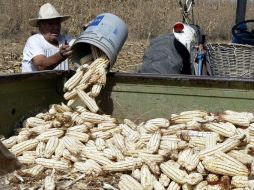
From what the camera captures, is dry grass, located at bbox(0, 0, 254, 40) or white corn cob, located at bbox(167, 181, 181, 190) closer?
white corn cob, located at bbox(167, 181, 181, 190)

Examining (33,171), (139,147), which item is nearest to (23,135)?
(33,171)

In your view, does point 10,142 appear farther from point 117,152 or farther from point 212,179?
point 212,179

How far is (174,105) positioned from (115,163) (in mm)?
1320

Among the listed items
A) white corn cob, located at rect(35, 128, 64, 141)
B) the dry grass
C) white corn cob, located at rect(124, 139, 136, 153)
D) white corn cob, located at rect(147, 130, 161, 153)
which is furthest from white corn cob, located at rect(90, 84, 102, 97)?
the dry grass

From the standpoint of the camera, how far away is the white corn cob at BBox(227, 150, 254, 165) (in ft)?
13.5

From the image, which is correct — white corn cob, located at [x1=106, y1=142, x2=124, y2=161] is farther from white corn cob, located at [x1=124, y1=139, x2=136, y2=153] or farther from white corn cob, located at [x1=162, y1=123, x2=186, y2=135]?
white corn cob, located at [x1=162, y1=123, x2=186, y2=135]

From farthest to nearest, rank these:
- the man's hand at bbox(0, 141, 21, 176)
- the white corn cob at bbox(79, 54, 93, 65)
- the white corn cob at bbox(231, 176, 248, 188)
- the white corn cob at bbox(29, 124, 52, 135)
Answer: the white corn cob at bbox(79, 54, 93, 65) < the white corn cob at bbox(29, 124, 52, 135) < the white corn cob at bbox(231, 176, 248, 188) < the man's hand at bbox(0, 141, 21, 176)

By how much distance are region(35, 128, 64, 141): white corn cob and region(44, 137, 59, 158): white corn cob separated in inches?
2.3

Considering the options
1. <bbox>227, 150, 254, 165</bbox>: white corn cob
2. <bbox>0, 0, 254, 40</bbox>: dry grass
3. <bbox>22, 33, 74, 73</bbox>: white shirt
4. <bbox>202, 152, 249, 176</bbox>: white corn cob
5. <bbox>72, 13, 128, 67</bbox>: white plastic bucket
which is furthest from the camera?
<bbox>0, 0, 254, 40</bbox>: dry grass

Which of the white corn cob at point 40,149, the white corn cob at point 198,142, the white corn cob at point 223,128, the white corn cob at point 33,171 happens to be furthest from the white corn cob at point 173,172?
the white corn cob at point 40,149

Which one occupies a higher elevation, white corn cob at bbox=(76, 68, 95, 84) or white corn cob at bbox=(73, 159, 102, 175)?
white corn cob at bbox=(76, 68, 95, 84)

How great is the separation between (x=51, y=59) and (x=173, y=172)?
8.20 feet

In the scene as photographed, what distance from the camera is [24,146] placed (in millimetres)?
4719

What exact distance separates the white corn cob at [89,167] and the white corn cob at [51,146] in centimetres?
33
